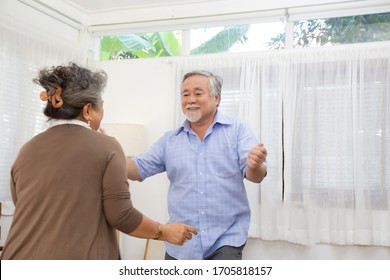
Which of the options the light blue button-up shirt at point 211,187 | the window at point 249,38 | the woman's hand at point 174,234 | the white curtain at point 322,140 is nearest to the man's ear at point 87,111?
the woman's hand at point 174,234

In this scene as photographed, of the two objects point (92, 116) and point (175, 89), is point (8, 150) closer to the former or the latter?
point (175, 89)

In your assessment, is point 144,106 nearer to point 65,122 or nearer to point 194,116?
point 194,116

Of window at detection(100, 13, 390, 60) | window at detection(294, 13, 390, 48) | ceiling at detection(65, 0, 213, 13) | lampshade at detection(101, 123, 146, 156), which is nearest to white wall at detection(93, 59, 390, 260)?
window at detection(100, 13, 390, 60)

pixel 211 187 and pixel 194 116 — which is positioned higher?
pixel 194 116

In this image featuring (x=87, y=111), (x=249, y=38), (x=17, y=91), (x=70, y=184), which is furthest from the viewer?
(x=249, y=38)

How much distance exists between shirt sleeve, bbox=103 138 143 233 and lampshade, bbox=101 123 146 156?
205 centimetres

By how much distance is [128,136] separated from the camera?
3562 millimetres

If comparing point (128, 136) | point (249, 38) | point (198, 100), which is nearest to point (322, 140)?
point (249, 38)

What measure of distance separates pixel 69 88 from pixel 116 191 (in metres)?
0.39

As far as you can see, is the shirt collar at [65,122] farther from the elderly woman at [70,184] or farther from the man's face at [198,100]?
the man's face at [198,100]

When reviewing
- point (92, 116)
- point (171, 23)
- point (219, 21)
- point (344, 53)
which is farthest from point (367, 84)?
point (92, 116)

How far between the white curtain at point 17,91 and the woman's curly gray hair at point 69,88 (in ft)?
6.36

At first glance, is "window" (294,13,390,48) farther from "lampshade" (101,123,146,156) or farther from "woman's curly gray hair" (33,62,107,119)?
"woman's curly gray hair" (33,62,107,119)

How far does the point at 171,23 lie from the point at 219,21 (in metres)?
0.45
